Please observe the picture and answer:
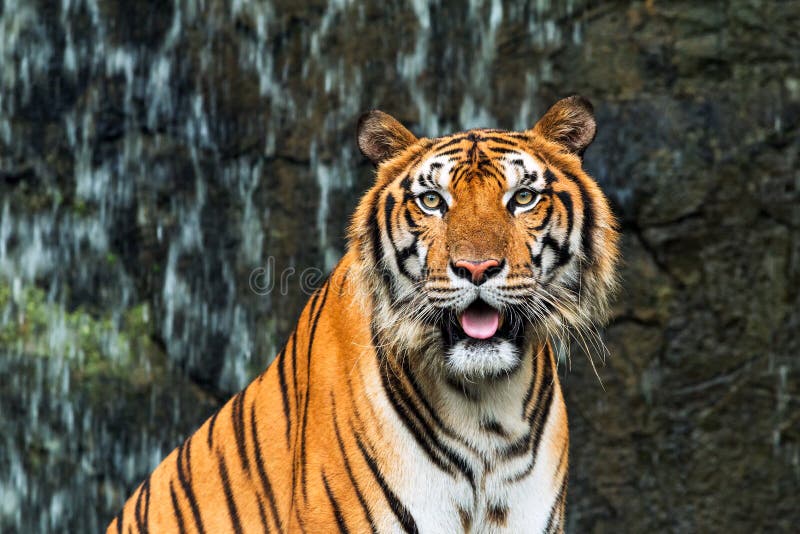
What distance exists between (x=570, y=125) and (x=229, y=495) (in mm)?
1372

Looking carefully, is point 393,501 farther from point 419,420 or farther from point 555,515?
point 555,515

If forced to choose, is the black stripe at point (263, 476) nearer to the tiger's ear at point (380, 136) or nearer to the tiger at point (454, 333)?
the tiger at point (454, 333)

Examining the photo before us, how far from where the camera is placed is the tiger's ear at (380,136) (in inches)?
110

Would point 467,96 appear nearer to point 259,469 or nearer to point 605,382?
point 605,382

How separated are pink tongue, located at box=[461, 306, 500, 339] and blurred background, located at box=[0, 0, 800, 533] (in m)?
2.77

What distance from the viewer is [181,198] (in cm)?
555

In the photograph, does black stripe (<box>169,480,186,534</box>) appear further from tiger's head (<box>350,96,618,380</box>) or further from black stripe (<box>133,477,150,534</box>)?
tiger's head (<box>350,96,618,380</box>)

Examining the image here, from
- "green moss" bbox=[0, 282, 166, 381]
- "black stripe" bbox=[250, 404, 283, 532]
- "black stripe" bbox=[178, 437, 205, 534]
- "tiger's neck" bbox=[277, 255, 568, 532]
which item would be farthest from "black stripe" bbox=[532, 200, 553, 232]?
"green moss" bbox=[0, 282, 166, 381]

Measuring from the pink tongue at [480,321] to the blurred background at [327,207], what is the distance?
109 inches

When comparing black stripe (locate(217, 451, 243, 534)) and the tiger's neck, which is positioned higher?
the tiger's neck

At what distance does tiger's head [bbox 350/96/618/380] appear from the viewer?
8.18 feet

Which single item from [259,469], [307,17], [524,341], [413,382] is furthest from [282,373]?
[307,17]

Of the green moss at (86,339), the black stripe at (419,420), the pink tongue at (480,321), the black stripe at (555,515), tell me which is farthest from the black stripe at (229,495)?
the green moss at (86,339)

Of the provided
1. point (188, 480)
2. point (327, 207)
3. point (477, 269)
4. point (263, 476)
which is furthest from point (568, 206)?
point (327, 207)
